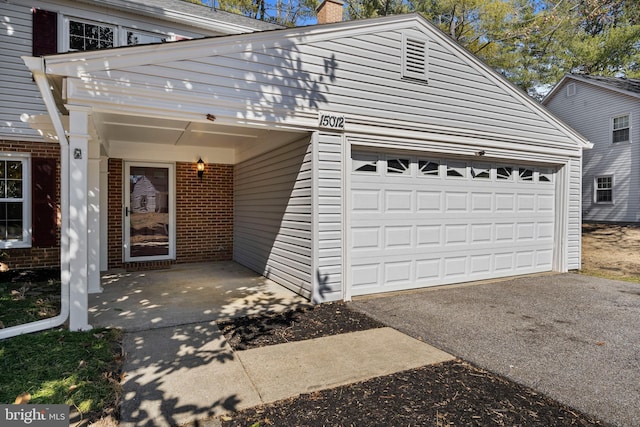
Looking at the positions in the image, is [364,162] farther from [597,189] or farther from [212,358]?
[597,189]

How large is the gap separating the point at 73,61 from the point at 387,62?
451 cm

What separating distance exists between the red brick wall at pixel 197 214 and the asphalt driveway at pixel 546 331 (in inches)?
188

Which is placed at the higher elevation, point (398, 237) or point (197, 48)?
point (197, 48)

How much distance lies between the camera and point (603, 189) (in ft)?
54.3

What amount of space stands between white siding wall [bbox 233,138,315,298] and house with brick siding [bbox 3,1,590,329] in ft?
0.14

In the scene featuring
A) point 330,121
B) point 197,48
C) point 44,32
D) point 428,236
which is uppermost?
point 44,32

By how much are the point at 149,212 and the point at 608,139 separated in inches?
735

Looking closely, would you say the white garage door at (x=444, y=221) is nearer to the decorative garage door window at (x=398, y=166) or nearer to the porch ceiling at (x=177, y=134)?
the decorative garage door window at (x=398, y=166)

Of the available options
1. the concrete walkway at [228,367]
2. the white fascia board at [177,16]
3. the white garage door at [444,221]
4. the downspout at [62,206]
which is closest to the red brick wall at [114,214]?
the white fascia board at [177,16]

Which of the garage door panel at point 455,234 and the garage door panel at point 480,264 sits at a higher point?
the garage door panel at point 455,234

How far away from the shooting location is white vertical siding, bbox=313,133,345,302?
5582 millimetres

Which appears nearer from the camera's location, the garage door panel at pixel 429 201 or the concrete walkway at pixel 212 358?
the concrete walkway at pixel 212 358

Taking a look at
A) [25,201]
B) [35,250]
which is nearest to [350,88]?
[25,201]

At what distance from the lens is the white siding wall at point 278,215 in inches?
229
